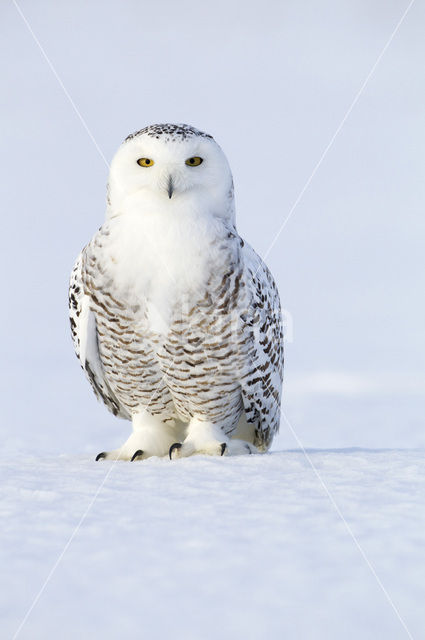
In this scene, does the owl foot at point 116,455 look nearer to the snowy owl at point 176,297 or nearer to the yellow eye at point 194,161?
the snowy owl at point 176,297

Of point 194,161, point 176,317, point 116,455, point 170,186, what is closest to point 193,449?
point 116,455

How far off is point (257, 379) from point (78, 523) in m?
1.37

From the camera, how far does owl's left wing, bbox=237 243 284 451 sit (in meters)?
3.10

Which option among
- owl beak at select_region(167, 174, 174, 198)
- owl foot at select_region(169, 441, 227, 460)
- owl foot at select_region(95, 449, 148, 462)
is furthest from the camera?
owl foot at select_region(95, 449, 148, 462)

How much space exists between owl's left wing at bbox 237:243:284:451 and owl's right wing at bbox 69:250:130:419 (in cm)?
69

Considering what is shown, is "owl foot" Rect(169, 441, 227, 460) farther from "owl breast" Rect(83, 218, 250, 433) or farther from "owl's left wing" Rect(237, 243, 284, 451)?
"owl's left wing" Rect(237, 243, 284, 451)

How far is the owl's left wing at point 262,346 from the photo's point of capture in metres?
3.10

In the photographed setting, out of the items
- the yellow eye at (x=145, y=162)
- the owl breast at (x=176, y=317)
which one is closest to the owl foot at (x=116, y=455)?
the owl breast at (x=176, y=317)

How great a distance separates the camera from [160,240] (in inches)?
116

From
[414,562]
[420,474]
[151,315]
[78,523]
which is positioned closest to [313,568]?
[414,562]

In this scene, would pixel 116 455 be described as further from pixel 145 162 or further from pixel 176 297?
pixel 145 162

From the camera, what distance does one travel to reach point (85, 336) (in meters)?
3.18

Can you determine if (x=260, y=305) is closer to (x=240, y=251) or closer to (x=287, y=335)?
(x=240, y=251)

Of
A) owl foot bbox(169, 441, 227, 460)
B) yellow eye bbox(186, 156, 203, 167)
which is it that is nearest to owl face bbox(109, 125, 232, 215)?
yellow eye bbox(186, 156, 203, 167)
